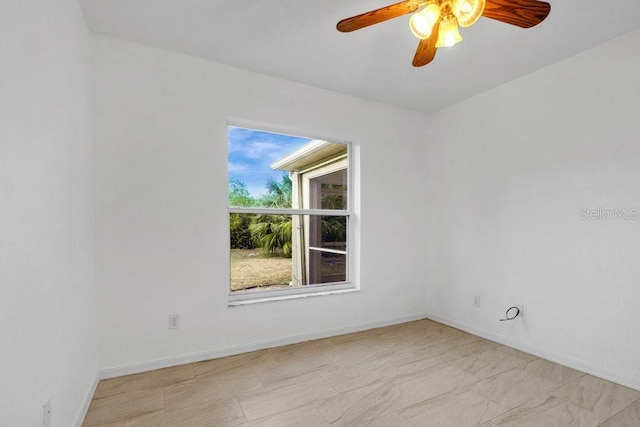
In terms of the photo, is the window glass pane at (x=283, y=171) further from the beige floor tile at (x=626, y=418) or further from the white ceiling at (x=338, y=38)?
the beige floor tile at (x=626, y=418)

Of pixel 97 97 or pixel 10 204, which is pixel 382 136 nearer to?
pixel 97 97

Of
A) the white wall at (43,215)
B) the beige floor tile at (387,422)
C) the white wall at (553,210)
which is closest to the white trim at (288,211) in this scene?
the white wall at (43,215)

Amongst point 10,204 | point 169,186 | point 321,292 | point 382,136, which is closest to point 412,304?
point 321,292

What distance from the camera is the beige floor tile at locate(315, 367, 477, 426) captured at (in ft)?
6.26

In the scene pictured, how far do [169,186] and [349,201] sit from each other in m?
1.82

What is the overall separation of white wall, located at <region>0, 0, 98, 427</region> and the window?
1.17 m

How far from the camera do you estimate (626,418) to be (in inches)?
73.9

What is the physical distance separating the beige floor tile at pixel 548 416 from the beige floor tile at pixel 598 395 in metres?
0.09

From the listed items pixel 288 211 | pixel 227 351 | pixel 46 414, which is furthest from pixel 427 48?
pixel 227 351

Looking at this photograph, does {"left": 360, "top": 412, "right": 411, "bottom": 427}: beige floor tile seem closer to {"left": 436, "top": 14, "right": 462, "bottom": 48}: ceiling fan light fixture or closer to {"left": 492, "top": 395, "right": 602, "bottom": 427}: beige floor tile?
{"left": 492, "top": 395, "right": 602, "bottom": 427}: beige floor tile

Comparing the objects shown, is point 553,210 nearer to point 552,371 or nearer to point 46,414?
point 552,371

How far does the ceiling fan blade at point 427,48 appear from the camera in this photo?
5.56 feet

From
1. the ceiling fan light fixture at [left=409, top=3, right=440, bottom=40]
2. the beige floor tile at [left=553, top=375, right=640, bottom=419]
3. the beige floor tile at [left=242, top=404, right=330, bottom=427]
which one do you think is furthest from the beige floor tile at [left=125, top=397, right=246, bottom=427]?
the ceiling fan light fixture at [left=409, top=3, right=440, bottom=40]

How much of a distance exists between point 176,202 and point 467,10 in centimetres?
228
